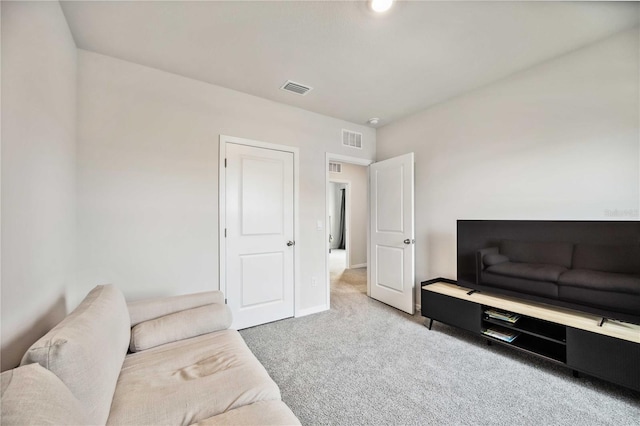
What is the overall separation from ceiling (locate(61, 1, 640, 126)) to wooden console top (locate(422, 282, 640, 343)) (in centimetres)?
212

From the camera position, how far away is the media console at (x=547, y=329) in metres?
1.64

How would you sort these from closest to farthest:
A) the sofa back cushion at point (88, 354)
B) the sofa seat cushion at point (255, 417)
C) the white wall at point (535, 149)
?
the sofa back cushion at point (88, 354)
the sofa seat cushion at point (255, 417)
the white wall at point (535, 149)

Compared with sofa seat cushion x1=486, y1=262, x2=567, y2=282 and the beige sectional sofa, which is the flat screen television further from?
the beige sectional sofa

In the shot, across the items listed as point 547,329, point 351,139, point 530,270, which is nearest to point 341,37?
point 351,139

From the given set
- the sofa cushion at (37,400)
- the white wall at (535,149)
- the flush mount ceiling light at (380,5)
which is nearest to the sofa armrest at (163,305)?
the sofa cushion at (37,400)

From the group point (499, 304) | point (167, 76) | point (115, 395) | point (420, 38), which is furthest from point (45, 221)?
point (499, 304)

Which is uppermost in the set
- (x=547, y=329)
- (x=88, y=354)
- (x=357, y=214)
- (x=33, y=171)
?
(x=33, y=171)

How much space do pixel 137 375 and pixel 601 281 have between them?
299 cm

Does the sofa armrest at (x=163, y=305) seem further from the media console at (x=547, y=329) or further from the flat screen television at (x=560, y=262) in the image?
the flat screen television at (x=560, y=262)

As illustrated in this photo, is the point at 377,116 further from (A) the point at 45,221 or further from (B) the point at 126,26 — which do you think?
(A) the point at 45,221

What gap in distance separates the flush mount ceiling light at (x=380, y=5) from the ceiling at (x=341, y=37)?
0.17ft

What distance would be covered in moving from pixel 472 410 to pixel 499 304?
101cm

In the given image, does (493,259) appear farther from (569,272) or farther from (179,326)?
(179,326)

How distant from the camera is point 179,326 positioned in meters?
1.67
